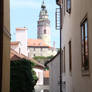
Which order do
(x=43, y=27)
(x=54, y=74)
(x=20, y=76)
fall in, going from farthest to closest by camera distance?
(x=43, y=27) → (x=54, y=74) → (x=20, y=76)

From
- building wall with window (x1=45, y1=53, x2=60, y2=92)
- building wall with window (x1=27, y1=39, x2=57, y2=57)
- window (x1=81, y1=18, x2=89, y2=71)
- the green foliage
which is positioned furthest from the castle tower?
window (x1=81, y1=18, x2=89, y2=71)

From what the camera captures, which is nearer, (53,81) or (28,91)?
(28,91)

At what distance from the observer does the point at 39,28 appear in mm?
157500

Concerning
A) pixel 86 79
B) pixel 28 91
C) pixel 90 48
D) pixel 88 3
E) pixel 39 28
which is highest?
pixel 39 28

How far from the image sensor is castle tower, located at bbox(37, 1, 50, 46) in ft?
500

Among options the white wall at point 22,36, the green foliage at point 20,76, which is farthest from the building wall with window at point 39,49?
the green foliage at point 20,76

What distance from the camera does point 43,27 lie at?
156125mm

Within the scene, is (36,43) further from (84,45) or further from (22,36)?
(84,45)

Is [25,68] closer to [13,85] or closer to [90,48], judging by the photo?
[13,85]

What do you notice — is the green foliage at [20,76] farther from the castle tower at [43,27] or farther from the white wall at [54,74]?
the castle tower at [43,27]

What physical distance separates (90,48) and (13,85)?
10.7 metres

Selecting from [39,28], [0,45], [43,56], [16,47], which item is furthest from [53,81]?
[39,28]

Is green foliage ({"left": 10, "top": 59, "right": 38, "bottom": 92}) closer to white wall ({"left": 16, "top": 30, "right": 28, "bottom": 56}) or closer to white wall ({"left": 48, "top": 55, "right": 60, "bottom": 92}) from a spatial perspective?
white wall ({"left": 48, "top": 55, "right": 60, "bottom": 92})

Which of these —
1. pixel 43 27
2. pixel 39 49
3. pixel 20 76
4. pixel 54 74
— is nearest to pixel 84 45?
pixel 20 76
